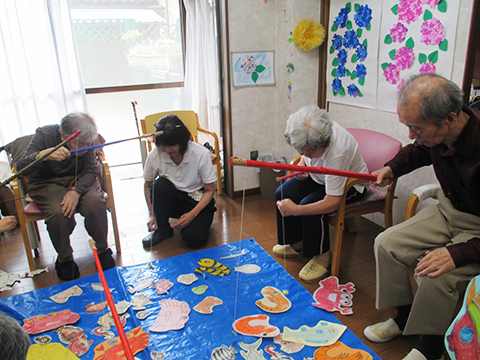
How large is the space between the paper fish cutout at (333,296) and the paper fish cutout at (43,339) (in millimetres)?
1353

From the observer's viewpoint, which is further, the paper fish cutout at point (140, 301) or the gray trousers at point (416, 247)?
the paper fish cutout at point (140, 301)

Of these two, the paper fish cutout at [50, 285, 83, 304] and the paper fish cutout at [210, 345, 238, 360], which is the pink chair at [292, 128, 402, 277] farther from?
the paper fish cutout at [50, 285, 83, 304]

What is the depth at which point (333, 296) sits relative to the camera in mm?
2064

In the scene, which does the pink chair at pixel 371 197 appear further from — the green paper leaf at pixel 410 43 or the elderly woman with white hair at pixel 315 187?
the green paper leaf at pixel 410 43

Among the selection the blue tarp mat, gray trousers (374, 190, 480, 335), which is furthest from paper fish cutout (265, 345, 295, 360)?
gray trousers (374, 190, 480, 335)

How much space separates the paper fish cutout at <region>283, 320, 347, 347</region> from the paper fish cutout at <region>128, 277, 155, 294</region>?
2.90 feet

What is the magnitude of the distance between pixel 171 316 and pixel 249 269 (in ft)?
1.97

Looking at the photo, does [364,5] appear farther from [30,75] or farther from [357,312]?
[30,75]

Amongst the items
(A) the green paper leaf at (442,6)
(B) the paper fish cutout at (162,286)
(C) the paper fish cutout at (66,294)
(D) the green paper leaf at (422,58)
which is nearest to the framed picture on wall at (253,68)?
(D) the green paper leaf at (422,58)

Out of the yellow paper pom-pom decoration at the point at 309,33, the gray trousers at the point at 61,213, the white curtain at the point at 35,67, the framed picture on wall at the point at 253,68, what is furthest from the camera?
the framed picture on wall at the point at 253,68

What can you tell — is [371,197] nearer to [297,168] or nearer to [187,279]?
[297,168]

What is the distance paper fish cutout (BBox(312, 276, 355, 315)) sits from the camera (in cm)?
197

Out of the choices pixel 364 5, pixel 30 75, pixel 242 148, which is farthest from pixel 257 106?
pixel 30 75

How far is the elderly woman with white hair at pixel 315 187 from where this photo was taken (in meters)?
1.96
